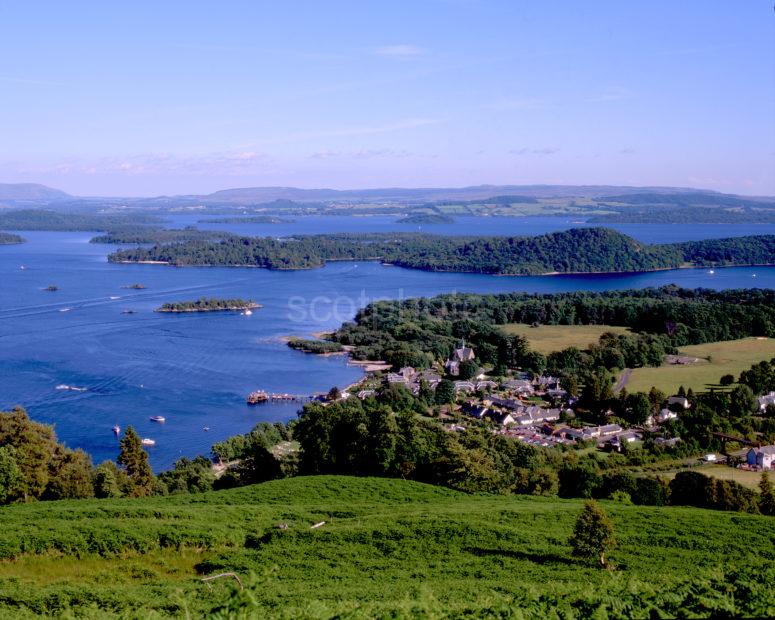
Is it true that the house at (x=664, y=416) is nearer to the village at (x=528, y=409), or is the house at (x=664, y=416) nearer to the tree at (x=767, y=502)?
the village at (x=528, y=409)

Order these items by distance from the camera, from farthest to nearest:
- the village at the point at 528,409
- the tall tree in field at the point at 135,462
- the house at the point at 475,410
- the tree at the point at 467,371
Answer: the tree at the point at 467,371
the house at the point at 475,410
the village at the point at 528,409
the tall tree in field at the point at 135,462

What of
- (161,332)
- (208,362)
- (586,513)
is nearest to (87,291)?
(161,332)

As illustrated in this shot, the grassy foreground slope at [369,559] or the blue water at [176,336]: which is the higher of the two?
the grassy foreground slope at [369,559]

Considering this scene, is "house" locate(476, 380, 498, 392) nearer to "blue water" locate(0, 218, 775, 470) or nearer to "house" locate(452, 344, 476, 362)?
"house" locate(452, 344, 476, 362)

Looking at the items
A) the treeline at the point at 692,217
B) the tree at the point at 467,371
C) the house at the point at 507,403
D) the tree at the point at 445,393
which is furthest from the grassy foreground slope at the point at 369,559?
the treeline at the point at 692,217

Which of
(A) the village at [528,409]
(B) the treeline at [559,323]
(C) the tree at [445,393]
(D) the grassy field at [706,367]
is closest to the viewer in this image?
(A) the village at [528,409]

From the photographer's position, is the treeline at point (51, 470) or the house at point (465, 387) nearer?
the treeline at point (51, 470)

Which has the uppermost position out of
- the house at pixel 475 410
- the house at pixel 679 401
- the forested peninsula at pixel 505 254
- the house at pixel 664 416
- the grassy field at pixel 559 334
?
the forested peninsula at pixel 505 254
